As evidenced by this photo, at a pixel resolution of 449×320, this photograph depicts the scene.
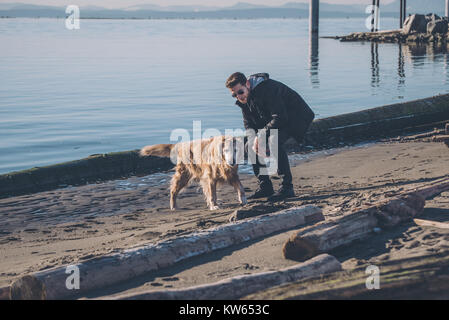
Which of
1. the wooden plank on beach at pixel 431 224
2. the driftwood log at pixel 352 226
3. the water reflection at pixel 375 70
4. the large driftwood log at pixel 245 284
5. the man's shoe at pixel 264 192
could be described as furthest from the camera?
the water reflection at pixel 375 70

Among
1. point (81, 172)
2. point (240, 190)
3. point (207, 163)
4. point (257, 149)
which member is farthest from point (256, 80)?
point (81, 172)

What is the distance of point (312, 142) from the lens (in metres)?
12.4

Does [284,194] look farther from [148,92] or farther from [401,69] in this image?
[401,69]

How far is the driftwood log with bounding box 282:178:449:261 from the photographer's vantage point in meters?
4.92

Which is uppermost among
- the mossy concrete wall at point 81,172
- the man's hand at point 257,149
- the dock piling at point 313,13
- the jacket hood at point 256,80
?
the dock piling at point 313,13

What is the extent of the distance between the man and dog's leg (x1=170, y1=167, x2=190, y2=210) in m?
1.13

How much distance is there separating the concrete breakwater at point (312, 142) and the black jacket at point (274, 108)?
11.9 ft

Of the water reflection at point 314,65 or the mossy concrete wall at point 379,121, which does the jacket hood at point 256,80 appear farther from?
the water reflection at point 314,65

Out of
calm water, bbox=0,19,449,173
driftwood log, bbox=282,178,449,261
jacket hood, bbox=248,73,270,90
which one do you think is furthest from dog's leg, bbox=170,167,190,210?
calm water, bbox=0,19,449,173

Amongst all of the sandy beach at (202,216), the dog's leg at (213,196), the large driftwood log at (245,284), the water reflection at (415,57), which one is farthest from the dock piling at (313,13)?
the large driftwood log at (245,284)

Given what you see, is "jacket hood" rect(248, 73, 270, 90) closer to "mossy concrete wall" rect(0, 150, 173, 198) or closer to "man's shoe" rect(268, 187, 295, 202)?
"man's shoe" rect(268, 187, 295, 202)

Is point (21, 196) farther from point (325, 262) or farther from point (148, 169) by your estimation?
point (325, 262)

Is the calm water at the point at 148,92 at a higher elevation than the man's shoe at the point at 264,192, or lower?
higher

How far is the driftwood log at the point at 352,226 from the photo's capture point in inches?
194
